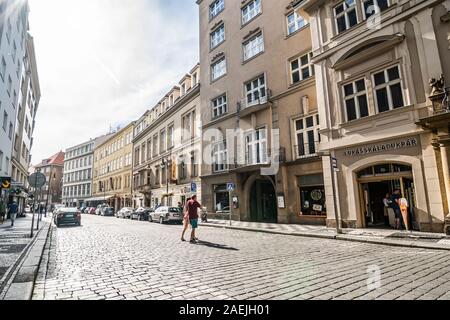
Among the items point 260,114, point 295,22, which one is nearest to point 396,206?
point 260,114

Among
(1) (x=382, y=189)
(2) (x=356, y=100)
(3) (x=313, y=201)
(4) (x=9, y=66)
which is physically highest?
(4) (x=9, y=66)

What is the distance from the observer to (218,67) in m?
26.9

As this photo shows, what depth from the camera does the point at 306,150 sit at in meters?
17.4

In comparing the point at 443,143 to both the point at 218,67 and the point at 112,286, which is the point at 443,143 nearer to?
the point at 112,286

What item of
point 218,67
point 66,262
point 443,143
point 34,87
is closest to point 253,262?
point 66,262

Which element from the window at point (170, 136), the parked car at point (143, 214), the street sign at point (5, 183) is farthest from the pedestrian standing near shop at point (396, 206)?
the window at point (170, 136)

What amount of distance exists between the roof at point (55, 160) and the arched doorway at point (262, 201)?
3551 inches

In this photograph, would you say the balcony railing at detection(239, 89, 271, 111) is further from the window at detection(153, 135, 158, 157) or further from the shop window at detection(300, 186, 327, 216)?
the window at detection(153, 135, 158, 157)

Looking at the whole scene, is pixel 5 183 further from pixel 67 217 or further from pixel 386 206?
pixel 386 206

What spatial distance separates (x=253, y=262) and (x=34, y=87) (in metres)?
47.3

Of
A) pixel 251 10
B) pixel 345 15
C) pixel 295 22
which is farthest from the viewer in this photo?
pixel 251 10

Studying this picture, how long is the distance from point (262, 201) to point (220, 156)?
18.0 ft

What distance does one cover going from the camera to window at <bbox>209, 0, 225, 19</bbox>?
2730cm

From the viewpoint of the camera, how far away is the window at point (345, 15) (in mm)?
14492
